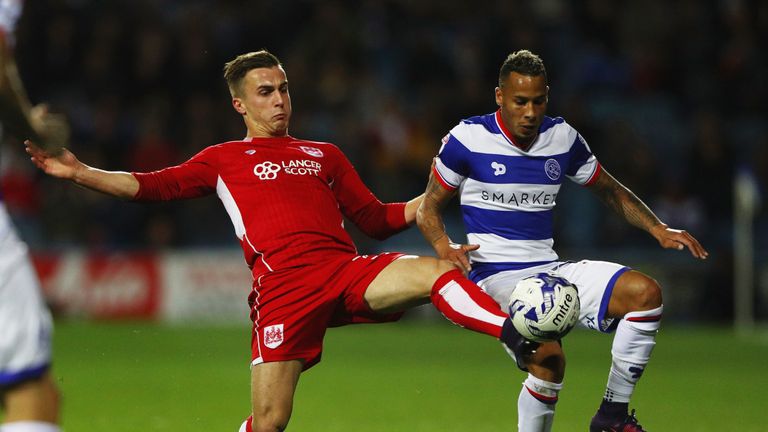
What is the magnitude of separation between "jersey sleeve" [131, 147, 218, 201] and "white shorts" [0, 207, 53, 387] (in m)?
2.12

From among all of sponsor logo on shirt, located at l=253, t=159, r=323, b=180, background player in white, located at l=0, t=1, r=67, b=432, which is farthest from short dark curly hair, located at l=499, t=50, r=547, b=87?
background player in white, located at l=0, t=1, r=67, b=432

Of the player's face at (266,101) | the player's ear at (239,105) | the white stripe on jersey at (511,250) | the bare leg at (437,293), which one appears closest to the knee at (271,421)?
the bare leg at (437,293)

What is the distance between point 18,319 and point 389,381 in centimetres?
777

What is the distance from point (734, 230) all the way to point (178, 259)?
844 cm

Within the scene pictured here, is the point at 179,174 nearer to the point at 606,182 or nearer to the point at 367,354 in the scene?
the point at 606,182

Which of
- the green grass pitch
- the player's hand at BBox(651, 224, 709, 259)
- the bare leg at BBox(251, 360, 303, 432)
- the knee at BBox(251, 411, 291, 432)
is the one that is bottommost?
the green grass pitch

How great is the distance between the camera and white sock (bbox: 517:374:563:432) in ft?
21.1

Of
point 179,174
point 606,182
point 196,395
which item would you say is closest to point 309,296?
point 179,174

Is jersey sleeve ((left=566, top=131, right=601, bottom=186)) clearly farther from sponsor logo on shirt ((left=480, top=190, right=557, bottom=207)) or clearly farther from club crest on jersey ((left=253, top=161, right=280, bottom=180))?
club crest on jersey ((left=253, top=161, right=280, bottom=180))

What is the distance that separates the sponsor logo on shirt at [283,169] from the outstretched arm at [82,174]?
705mm

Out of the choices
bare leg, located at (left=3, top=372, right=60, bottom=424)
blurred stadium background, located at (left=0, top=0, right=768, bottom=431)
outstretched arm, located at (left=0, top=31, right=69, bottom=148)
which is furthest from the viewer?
blurred stadium background, located at (left=0, top=0, right=768, bottom=431)

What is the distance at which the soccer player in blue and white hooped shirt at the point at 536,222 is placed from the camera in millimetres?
6559

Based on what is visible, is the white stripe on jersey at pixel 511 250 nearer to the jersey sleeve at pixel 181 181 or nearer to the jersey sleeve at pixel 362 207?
the jersey sleeve at pixel 362 207

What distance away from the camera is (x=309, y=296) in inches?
247
